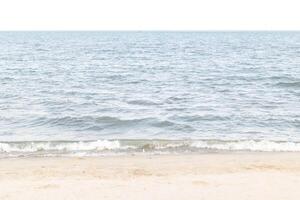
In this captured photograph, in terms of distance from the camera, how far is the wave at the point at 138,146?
14.0 meters

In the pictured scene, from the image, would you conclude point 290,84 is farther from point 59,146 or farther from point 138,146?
point 59,146

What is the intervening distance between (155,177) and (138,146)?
449cm

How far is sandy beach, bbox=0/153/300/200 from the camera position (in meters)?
8.70

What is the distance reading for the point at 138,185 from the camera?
928 centimetres

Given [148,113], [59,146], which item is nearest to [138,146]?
[59,146]

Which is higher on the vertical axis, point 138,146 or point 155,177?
point 155,177

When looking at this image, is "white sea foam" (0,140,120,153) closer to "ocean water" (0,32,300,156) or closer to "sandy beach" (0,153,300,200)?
"ocean water" (0,32,300,156)

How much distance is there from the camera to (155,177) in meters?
10.1

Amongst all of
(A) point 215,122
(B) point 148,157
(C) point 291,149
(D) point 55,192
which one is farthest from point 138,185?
(A) point 215,122

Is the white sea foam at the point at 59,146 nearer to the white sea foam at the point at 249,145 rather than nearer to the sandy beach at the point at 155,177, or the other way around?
the sandy beach at the point at 155,177

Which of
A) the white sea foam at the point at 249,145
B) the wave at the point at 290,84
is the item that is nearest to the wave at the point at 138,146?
the white sea foam at the point at 249,145

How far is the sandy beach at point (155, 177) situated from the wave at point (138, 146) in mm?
1118

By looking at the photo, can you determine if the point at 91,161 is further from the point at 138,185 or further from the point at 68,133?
the point at 68,133

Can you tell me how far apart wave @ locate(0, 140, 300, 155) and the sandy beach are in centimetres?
112
